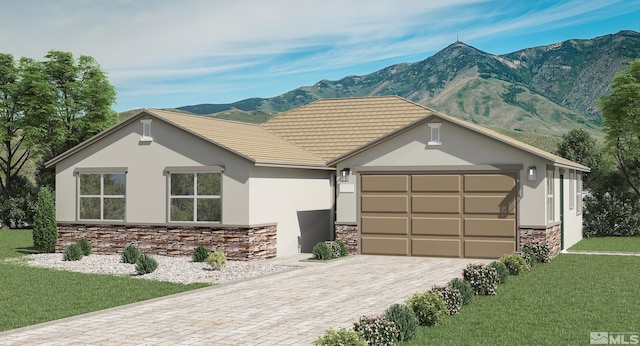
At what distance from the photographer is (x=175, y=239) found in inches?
881

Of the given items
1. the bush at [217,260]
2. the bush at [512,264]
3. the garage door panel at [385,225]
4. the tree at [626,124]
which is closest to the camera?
the bush at [512,264]

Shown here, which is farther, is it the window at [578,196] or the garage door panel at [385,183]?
the window at [578,196]

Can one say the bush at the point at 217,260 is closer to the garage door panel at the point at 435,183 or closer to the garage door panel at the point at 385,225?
the garage door panel at the point at 385,225

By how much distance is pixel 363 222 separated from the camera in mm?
23078

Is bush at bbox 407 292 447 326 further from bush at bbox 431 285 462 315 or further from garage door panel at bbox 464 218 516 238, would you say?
garage door panel at bbox 464 218 516 238

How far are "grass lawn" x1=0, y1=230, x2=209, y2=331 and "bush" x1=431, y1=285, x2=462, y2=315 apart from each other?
19.6 ft

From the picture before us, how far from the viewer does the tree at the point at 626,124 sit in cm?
3372

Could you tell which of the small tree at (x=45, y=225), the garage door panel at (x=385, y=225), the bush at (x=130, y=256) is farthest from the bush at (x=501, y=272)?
the small tree at (x=45, y=225)

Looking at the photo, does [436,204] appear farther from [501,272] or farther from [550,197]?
[501,272]

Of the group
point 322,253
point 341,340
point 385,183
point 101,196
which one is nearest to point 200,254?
point 322,253

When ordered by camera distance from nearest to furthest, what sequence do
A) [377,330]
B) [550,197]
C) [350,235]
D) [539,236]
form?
[377,330] < [539,236] < [550,197] < [350,235]

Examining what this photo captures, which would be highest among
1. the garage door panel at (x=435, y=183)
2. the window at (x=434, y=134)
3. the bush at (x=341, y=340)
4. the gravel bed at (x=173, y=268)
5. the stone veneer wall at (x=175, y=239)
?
the window at (x=434, y=134)

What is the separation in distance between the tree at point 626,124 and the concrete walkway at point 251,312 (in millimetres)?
19407

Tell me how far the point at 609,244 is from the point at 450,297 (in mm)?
18442
